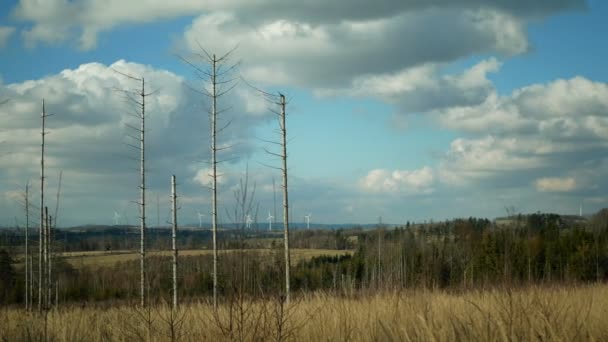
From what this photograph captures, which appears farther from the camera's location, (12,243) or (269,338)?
(12,243)

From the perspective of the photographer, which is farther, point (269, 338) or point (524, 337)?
point (269, 338)

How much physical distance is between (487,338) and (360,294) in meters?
5.19

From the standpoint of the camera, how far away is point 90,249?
99.0m

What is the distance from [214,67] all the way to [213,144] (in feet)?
9.60

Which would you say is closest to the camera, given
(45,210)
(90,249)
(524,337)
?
(524,337)

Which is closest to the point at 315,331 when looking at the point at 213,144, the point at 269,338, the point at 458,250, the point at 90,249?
the point at 269,338

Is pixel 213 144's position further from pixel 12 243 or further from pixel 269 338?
pixel 12 243

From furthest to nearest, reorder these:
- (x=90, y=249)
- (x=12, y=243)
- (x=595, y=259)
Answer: (x=90, y=249)
(x=595, y=259)
(x=12, y=243)

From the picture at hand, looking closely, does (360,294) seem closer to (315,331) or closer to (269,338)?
(315,331)

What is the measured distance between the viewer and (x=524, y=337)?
5.18 m

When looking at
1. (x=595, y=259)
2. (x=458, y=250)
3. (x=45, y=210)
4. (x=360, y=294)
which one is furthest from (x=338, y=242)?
(x=360, y=294)

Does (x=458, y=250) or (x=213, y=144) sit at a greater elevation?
A: (x=213, y=144)

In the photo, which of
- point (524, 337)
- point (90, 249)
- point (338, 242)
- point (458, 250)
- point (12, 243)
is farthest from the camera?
point (338, 242)

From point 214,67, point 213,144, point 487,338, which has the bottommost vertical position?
point 487,338
